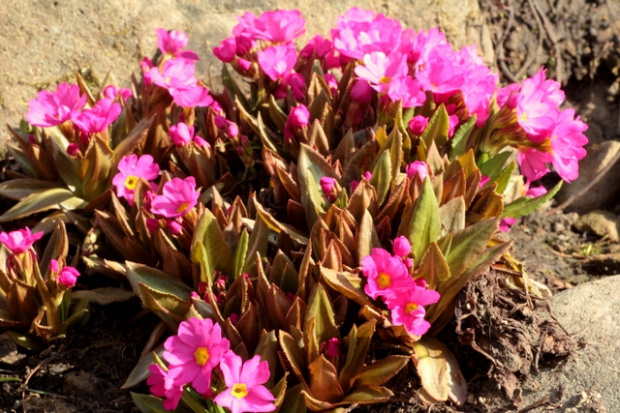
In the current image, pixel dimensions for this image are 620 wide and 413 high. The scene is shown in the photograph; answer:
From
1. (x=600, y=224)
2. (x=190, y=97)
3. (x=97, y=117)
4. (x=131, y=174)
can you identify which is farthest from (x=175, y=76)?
(x=600, y=224)

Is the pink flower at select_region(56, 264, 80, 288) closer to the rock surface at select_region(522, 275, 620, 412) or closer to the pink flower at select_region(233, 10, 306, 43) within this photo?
the pink flower at select_region(233, 10, 306, 43)

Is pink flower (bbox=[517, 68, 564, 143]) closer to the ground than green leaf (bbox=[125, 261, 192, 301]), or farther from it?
farther from it

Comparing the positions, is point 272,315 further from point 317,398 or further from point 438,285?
point 438,285

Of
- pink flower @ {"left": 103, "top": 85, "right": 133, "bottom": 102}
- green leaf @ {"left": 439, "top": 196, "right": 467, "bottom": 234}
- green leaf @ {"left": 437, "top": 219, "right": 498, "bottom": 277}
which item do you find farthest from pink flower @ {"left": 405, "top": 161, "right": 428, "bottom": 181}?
pink flower @ {"left": 103, "top": 85, "right": 133, "bottom": 102}

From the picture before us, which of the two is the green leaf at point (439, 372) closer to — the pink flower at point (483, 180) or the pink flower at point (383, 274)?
the pink flower at point (383, 274)

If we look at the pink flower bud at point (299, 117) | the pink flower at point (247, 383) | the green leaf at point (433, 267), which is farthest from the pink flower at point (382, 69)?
the pink flower at point (247, 383)

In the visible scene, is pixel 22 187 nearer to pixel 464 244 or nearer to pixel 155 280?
pixel 155 280

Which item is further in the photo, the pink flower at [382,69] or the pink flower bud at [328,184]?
the pink flower at [382,69]
